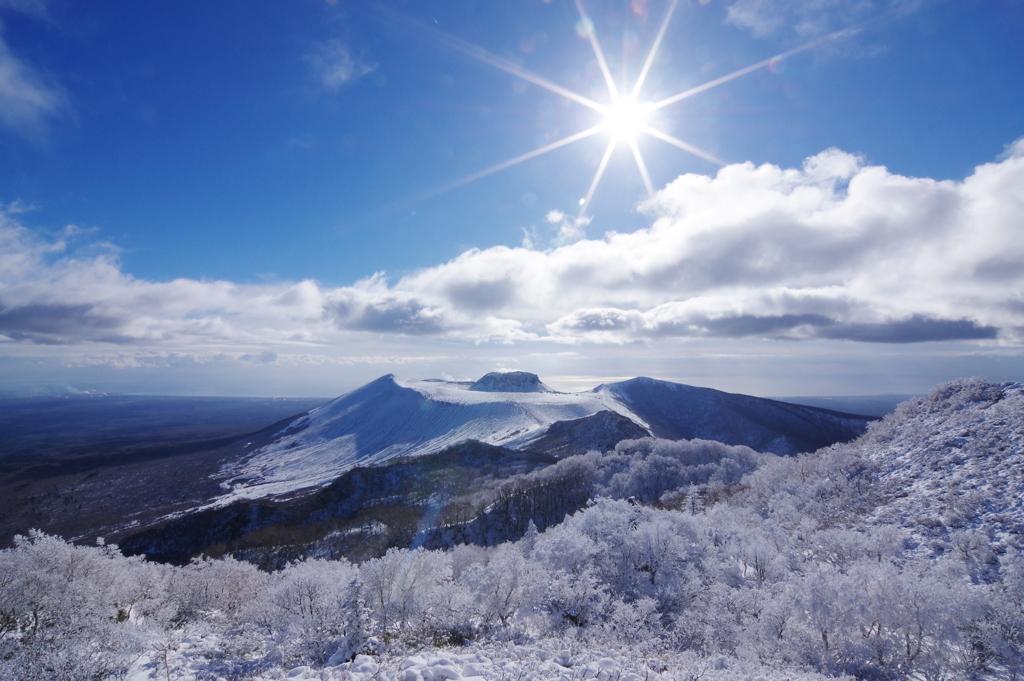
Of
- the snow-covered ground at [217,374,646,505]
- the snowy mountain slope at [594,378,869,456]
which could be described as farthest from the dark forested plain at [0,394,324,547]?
the snowy mountain slope at [594,378,869,456]

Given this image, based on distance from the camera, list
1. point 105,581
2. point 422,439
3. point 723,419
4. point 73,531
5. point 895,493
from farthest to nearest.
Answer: point 723,419, point 422,439, point 73,531, point 895,493, point 105,581

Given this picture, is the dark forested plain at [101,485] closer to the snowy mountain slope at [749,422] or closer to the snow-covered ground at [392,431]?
the snow-covered ground at [392,431]

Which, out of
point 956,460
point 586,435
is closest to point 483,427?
point 586,435

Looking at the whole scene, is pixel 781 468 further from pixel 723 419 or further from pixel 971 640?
pixel 723 419

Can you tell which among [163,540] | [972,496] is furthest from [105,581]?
[163,540]

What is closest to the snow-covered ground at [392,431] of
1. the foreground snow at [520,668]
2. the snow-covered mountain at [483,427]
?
the snow-covered mountain at [483,427]
